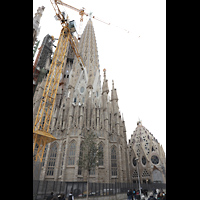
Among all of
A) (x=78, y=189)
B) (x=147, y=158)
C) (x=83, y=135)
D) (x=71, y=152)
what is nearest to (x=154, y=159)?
(x=147, y=158)

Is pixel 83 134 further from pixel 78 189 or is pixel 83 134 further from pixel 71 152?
pixel 78 189

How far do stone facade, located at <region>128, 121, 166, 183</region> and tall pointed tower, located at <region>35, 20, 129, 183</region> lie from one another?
1022 cm

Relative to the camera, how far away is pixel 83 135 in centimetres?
2677

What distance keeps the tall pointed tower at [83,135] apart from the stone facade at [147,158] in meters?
10.2

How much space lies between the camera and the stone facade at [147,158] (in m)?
35.2

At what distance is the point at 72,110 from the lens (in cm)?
2909

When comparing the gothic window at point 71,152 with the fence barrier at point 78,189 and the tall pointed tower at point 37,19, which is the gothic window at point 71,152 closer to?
the fence barrier at point 78,189

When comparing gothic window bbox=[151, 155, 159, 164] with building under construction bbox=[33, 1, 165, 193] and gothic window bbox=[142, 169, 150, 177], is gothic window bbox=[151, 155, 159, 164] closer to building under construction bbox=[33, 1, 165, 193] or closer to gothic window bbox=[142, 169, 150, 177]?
building under construction bbox=[33, 1, 165, 193]

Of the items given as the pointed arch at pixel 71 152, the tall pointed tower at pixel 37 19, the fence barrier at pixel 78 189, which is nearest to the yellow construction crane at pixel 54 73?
the pointed arch at pixel 71 152

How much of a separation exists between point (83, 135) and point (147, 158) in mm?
22231

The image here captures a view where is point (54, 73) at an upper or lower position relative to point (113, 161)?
upper

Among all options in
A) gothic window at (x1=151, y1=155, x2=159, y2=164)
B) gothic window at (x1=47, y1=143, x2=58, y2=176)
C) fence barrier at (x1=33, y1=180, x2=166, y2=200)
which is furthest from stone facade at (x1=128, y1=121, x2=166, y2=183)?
gothic window at (x1=47, y1=143, x2=58, y2=176)

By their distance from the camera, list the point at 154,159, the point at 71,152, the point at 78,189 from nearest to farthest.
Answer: the point at 78,189 < the point at 71,152 < the point at 154,159
